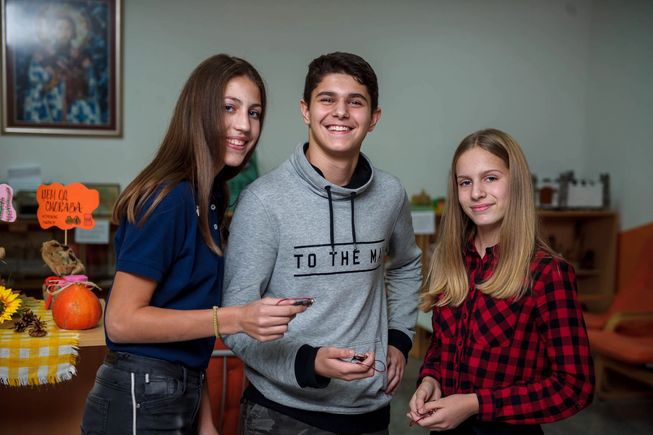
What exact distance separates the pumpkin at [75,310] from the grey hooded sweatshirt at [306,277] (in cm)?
69

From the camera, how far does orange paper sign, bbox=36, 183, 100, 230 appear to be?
206 centimetres

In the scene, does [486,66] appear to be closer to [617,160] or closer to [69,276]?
[617,160]

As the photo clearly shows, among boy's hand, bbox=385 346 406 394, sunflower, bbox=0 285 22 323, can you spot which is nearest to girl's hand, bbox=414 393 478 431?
boy's hand, bbox=385 346 406 394

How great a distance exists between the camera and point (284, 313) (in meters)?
1.26

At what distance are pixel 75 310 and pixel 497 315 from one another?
1.25 metres

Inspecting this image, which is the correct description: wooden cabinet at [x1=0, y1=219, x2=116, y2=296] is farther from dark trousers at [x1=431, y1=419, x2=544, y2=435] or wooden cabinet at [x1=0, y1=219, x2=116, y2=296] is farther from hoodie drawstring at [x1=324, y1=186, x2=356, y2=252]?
dark trousers at [x1=431, y1=419, x2=544, y2=435]

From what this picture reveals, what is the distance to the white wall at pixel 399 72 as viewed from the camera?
15.5ft

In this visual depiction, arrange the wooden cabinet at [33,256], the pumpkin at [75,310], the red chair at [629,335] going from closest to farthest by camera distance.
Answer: the pumpkin at [75,310]
the red chair at [629,335]
the wooden cabinet at [33,256]

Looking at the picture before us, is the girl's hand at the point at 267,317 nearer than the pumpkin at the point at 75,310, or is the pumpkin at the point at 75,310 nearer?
the girl's hand at the point at 267,317

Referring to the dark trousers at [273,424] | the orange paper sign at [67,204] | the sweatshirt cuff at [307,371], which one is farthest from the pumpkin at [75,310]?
the sweatshirt cuff at [307,371]

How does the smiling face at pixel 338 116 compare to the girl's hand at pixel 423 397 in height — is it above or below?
above

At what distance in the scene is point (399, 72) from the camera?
520 centimetres

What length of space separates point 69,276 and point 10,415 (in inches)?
21.8

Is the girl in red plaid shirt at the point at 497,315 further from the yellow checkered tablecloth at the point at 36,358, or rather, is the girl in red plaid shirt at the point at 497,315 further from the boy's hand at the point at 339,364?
the yellow checkered tablecloth at the point at 36,358
